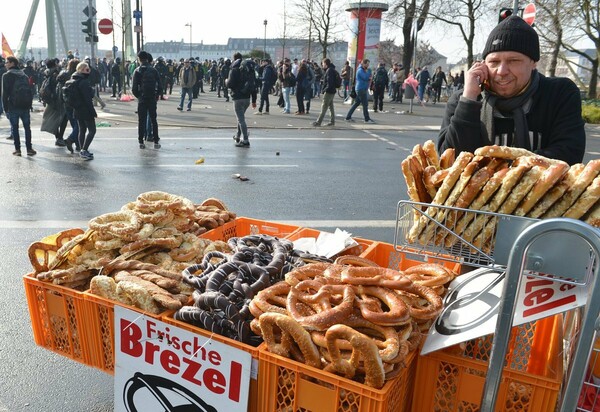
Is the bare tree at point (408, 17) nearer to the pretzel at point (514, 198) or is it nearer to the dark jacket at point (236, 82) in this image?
the dark jacket at point (236, 82)

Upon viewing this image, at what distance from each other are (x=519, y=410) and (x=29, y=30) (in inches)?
2211

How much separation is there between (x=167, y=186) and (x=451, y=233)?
24.0ft

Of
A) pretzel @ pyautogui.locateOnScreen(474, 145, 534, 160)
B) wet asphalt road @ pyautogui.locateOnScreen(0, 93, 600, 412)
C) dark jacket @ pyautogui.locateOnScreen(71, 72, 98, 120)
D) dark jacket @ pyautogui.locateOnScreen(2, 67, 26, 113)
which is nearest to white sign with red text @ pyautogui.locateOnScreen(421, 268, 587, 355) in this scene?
pretzel @ pyautogui.locateOnScreen(474, 145, 534, 160)

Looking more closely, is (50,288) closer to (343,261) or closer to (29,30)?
(343,261)

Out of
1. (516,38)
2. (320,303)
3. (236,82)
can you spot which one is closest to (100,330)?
(320,303)

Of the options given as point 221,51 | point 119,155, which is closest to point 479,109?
point 119,155

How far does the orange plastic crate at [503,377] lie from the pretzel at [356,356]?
0.45 m

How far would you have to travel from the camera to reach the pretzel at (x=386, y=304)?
87.7 inches

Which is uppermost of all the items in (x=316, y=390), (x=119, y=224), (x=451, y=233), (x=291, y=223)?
(x=451, y=233)

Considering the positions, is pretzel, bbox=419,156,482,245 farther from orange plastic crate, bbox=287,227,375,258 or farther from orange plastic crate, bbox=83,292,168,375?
orange plastic crate, bbox=83,292,168,375

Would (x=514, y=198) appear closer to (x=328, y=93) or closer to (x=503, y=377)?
(x=503, y=377)

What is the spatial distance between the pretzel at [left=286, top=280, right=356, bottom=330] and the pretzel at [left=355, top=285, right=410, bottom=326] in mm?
75

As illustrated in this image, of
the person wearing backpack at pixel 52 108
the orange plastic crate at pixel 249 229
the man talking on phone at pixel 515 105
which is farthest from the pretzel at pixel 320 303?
the person wearing backpack at pixel 52 108

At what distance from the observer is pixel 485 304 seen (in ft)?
7.43
